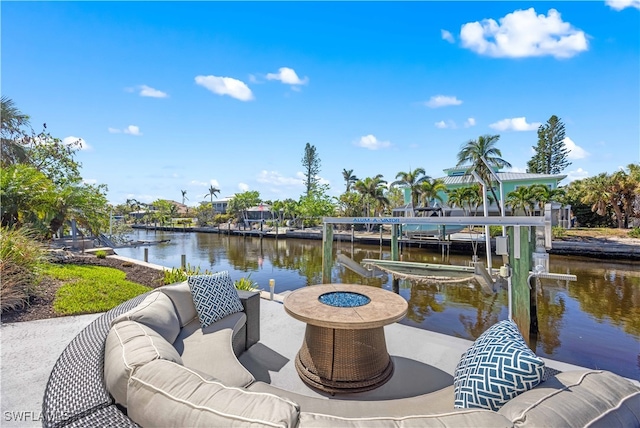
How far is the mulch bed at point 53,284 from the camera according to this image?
3.93 meters

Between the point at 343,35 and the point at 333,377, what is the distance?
8.89m

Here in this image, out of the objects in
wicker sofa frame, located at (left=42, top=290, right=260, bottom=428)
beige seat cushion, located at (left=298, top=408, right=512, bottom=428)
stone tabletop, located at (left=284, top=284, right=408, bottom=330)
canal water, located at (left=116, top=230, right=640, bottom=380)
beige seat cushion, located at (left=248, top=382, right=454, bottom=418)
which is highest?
beige seat cushion, located at (left=298, top=408, right=512, bottom=428)

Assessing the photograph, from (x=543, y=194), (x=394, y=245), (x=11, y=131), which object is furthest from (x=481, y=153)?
(x=11, y=131)

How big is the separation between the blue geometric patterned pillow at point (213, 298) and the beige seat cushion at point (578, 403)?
2470 millimetres

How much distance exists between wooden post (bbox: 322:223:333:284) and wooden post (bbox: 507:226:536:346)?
297 centimetres

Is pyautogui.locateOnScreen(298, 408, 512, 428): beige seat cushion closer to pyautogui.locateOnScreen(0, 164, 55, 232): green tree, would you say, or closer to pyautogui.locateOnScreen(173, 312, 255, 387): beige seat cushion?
pyautogui.locateOnScreen(173, 312, 255, 387): beige seat cushion

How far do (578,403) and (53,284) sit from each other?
6824 mm

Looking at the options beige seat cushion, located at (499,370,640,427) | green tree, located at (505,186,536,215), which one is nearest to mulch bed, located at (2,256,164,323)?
beige seat cushion, located at (499,370,640,427)

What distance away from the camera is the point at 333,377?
2584mm

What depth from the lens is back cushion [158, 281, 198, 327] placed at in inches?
107

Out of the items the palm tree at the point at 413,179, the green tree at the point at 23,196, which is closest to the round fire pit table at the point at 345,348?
the green tree at the point at 23,196

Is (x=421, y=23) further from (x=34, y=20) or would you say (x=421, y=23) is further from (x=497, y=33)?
(x=34, y=20)

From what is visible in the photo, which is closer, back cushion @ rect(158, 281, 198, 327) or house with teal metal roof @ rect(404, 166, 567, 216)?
back cushion @ rect(158, 281, 198, 327)

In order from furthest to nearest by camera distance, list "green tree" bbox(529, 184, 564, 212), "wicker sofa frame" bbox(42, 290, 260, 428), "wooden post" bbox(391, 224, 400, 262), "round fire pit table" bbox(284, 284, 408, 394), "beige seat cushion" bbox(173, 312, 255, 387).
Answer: "green tree" bbox(529, 184, 564, 212) < "wooden post" bbox(391, 224, 400, 262) < "round fire pit table" bbox(284, 284, 408, 394) < "beige seat cushion" bbox(173, 312, 255, 387) < "wicker sofa frame" bbox(42, 290, 260, 428)
